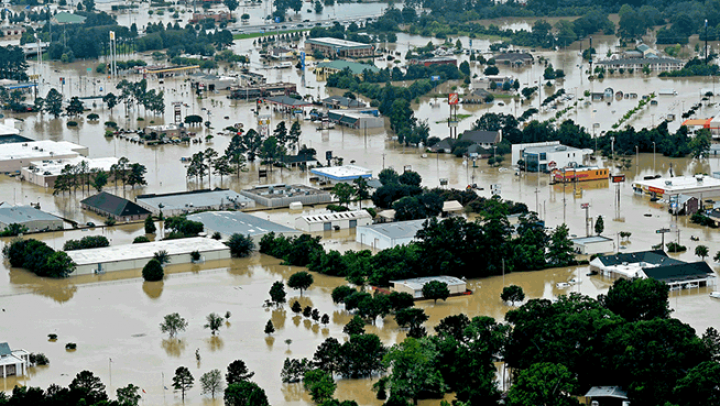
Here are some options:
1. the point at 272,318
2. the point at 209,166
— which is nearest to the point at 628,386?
the point at 272,318

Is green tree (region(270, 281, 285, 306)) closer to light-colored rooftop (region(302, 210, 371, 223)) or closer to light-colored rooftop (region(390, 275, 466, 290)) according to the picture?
light-colored rooftop (region(390, 275, 466, 290))

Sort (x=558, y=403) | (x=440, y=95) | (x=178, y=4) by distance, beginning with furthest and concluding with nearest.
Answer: (x=178, y=4), (x=440, y=95), (x=558, y=403)

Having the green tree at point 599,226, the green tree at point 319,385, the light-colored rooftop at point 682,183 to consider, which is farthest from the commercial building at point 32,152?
the green tree at point 319,385

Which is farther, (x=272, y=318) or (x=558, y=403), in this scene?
(x=272, y=318)

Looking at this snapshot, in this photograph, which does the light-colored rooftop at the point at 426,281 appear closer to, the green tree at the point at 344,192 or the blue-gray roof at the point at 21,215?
the green tree at the point at 344,192

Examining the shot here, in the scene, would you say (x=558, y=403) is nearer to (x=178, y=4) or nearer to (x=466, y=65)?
(x=466, y=65)

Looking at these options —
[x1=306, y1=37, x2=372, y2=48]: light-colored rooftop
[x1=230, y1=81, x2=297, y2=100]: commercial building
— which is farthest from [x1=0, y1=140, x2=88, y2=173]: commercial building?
[x1=306, y1=37, x2=372, y2=48]: light-colored rooftop
